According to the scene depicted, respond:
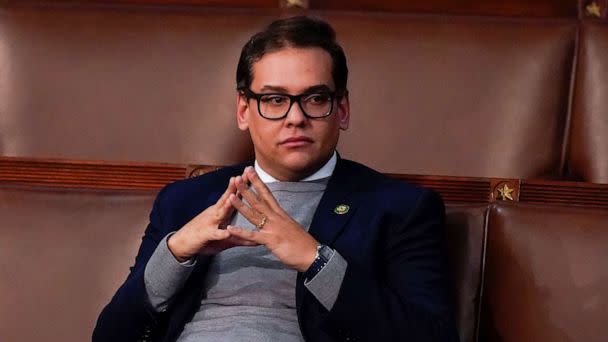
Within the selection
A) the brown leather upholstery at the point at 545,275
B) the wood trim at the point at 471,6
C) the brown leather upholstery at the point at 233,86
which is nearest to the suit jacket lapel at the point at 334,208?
the brown leather upholstery at the point at 545,275

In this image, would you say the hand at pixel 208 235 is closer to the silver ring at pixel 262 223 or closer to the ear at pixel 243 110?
the silver ring at pixel 262 223

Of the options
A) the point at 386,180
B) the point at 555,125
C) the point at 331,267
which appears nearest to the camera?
the point at 331,267

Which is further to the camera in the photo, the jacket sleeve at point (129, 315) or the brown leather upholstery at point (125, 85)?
the brown leather upholstery at point (125, 85)

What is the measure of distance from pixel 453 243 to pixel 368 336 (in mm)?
131

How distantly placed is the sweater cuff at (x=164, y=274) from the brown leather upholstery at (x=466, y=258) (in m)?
0.20

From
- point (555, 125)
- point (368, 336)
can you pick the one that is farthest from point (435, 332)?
point (555, 125)

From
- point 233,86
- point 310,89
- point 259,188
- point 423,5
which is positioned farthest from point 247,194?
point 423,5

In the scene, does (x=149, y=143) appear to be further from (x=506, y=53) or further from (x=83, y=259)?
(x=506, y=53)

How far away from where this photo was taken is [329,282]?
→ 71cm

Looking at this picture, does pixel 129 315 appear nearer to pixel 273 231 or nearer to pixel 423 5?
pixel 273 231

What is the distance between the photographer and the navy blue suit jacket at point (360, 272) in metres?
0.72

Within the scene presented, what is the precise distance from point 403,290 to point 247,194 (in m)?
0.13

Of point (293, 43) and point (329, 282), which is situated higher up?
point (293, 43)

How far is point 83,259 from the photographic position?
0.86 meters
